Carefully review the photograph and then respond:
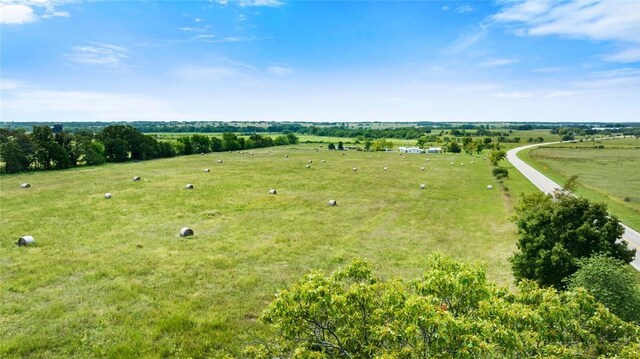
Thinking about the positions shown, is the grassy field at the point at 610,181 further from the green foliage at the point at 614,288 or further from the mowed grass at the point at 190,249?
the green foliage at the point at 614,288

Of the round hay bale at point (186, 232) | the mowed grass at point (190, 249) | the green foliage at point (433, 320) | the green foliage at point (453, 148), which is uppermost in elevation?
the green foliage at point (433, 320)

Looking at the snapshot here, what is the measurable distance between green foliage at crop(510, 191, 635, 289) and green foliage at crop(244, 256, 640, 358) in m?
8.86

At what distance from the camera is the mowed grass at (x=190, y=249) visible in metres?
16.2

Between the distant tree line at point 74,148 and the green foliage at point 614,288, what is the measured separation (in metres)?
85.8

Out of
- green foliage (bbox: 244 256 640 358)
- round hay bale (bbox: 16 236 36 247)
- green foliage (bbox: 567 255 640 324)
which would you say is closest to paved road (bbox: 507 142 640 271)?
green foliage (bbox: 567 255 640 324)

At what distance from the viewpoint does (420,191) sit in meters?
54.6

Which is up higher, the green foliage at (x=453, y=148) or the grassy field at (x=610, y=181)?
the green foliage at (x=453, y=148)

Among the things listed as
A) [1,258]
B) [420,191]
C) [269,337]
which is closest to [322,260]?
[269,337]

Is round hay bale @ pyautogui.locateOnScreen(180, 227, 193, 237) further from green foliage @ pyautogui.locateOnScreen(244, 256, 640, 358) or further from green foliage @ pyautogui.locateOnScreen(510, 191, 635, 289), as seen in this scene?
green foliage @ pyautogui.locateOnScreen(510, 191, 635, 289)

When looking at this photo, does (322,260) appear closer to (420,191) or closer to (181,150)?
(420,191)

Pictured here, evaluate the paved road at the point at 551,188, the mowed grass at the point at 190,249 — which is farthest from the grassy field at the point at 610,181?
the mowed grass at the point at 190,249

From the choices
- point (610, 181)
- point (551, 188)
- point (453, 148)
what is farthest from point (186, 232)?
point (453, 148)

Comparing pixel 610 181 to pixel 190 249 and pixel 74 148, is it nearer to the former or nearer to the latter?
pixel 190 249

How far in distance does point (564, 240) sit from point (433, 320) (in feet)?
50.6
